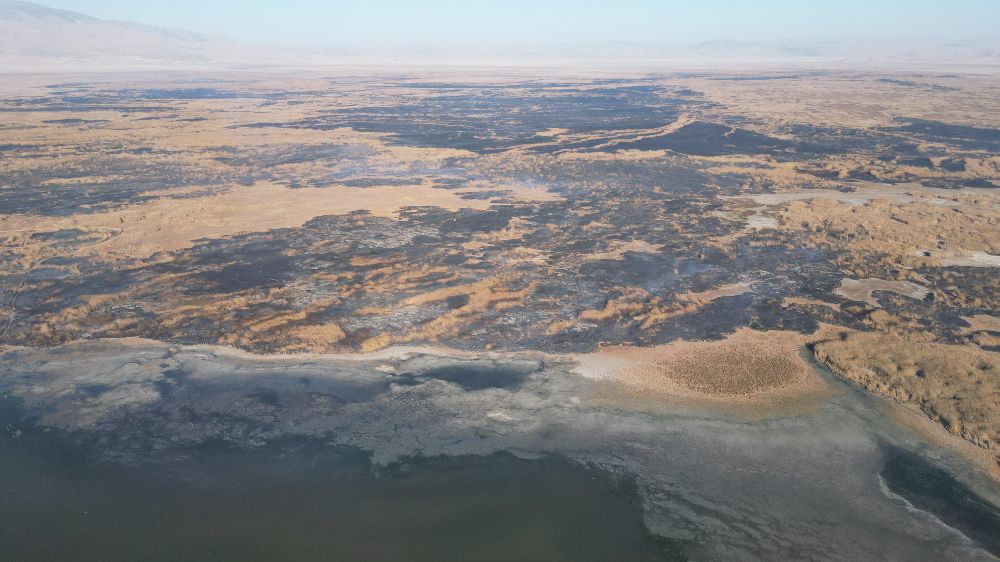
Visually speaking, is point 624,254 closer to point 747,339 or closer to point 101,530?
point 747,339

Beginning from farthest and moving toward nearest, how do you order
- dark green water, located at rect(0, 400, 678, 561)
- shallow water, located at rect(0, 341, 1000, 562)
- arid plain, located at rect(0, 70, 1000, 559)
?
1. arid plain, located at rect(0, 70, 1000, 559)
2. shallow water, located at rect(0, 341, 1000, 562)
3. dark green water, located at rect(0, 400, 678, 561)

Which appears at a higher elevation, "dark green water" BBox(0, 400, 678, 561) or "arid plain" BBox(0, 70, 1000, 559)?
"arid plain" BBox(0, 70, 1000, 559)

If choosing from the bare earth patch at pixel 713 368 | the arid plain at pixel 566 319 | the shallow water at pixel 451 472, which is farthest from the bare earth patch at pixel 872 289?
the shallow water at pixel 451 472

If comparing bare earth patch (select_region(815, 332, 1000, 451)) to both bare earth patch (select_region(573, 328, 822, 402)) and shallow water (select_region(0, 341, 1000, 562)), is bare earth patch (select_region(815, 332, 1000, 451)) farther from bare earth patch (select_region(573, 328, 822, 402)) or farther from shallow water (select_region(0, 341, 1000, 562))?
bare earth patch (select_region(573, 328, 822, 402))

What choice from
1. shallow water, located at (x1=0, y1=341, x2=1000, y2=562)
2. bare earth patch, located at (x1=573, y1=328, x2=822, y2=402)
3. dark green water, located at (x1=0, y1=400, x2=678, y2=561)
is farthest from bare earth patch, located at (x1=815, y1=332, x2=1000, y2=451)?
dark green water, located at (x1=0, y1=400, x2=678, y2=561)

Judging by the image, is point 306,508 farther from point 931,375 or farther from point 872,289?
point 872,289

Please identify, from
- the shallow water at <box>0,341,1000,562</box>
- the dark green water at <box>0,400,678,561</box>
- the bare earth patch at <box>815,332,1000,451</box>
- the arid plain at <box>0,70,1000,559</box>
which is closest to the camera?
the dark green water at <box>0,400,678,561</box>

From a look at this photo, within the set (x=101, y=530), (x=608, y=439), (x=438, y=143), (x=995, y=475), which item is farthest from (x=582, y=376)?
(x=438, y=143)
